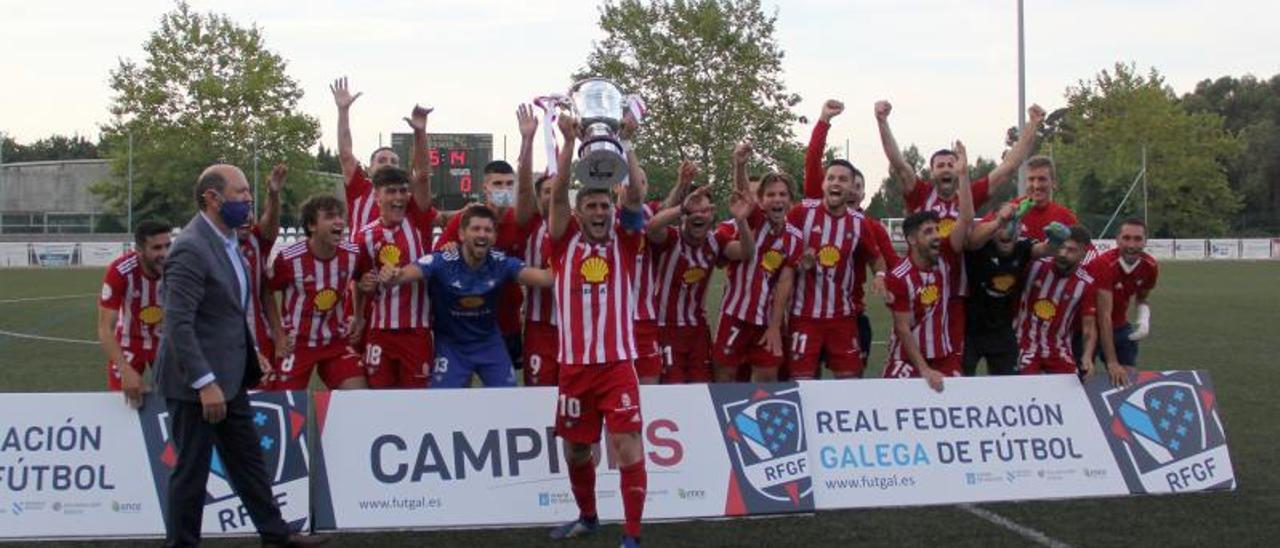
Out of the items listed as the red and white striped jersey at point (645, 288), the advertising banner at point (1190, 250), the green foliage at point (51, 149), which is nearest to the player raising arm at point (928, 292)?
the red and white striped jersey at point (645, 288)

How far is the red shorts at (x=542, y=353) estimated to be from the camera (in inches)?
309

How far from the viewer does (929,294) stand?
26.9 feet

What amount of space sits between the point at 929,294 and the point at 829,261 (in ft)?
2.20

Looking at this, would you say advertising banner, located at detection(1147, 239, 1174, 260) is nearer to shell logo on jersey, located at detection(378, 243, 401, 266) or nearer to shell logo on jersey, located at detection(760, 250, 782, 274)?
shell logo on jersey, located at detection(760, 250, 782, 274)

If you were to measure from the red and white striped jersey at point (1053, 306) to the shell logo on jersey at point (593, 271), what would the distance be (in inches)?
134

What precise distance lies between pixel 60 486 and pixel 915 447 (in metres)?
4.75

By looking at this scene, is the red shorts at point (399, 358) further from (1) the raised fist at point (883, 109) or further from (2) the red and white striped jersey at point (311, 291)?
(1) the raised fist at point (883, 109)

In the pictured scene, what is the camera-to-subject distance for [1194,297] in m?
27.4

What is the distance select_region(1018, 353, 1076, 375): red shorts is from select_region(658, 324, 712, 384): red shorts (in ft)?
6.91

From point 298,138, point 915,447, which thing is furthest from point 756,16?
point 915,447

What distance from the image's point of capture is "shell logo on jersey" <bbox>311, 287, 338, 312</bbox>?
7738 millimetres

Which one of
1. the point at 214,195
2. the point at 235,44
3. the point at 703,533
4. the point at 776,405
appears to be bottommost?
the point at 703,533

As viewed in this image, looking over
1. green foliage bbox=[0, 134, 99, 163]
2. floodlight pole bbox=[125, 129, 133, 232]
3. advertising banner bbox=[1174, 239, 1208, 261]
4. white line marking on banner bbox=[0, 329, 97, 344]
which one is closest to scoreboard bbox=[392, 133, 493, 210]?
white line marking on banner bbox=[0, 329, 97, 344]

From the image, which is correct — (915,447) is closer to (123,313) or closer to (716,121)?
(123,313)
